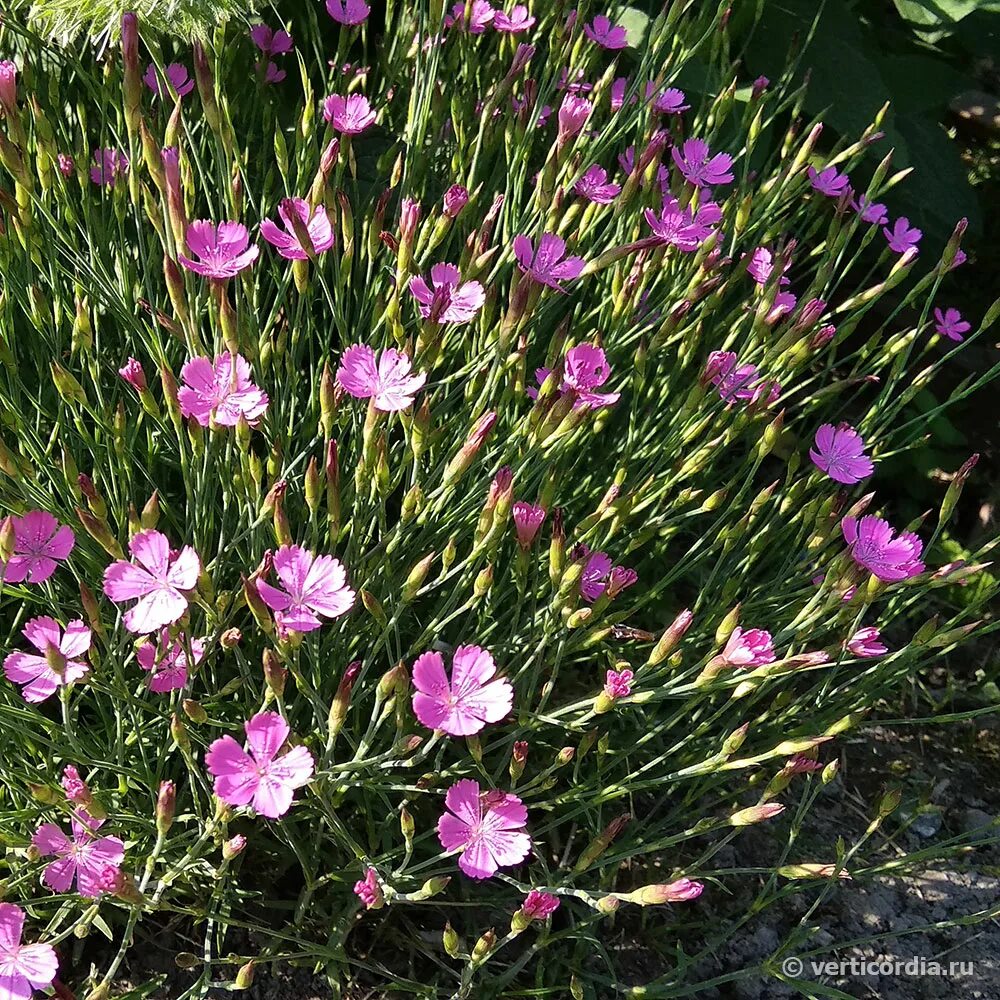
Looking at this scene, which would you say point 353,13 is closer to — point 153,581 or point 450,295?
point 450,295

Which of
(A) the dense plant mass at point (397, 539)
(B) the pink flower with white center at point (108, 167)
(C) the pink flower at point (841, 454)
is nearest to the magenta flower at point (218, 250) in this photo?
(A) the dense plant mass at point (397, 539)

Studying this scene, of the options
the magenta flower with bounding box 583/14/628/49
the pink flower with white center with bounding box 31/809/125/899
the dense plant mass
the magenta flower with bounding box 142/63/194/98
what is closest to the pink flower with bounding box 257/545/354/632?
the dense plant mass

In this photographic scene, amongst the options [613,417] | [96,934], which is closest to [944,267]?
[613,417]

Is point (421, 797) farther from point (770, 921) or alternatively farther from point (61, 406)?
point (61, 406)

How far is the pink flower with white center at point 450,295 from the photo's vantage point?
3.49ft

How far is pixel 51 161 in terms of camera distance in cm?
115

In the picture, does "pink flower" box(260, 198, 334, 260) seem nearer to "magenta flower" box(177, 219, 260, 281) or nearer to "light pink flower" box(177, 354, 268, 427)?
"magenta flower" box(177, 219, 260, 281)

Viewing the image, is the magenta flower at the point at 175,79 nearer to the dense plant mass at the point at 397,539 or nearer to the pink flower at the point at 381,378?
the dense plant mass at the point at 397,539

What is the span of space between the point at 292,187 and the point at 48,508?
24.1 inches

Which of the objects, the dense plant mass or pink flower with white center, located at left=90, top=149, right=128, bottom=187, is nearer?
the dense plant mass

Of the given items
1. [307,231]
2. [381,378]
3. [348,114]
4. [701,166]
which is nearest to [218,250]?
[307,231]

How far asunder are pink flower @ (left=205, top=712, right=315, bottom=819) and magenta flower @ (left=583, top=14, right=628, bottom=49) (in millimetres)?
1134

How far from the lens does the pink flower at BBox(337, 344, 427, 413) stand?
101 centimetres

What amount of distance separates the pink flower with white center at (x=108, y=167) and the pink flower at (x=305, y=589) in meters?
0.58
